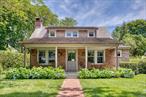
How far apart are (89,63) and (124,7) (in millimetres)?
14280

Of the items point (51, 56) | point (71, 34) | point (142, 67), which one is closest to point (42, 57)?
point (51, 56)

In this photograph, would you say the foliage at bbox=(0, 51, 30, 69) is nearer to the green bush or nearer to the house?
the house

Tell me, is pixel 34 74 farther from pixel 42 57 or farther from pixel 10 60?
pixel 10 60

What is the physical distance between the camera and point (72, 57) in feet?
96.1

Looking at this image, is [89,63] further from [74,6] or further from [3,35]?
[3,35]

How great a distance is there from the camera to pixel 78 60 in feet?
95.6

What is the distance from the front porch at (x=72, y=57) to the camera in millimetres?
28859

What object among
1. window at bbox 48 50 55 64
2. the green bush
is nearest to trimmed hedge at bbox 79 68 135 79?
the green bush

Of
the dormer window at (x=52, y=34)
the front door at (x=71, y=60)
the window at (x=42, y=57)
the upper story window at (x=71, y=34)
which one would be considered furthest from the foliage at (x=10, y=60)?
the upper story window at (x=71, y=34)

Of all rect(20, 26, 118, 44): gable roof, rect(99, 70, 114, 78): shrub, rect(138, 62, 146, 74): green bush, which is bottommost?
rect(99, 70, 114, 78): shrub

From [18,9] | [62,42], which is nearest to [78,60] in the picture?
[62,42]

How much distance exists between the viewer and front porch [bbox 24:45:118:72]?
28859 millimetres

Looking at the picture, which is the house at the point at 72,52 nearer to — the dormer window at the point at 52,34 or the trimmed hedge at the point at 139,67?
the dormer window at the point at 52,34

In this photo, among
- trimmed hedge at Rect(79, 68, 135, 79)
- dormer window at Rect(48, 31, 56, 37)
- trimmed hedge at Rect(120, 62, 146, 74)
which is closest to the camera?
trimmed hedge at Rect(79, 68, 135, 79)
